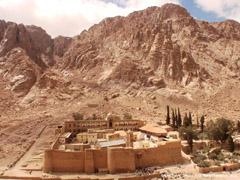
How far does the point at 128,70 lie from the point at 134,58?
731cm

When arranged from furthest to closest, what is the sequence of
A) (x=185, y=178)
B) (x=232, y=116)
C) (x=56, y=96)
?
(x=56, y=96) → (x=232, y=116) → (x=185, y=178)

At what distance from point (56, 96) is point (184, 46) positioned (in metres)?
44.9

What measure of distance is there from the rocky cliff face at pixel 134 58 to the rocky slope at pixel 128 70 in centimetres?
27

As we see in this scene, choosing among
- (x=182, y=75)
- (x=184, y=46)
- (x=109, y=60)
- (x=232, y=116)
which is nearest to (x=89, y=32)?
(x=109, y=60)

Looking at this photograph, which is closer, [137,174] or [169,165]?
[137,174]

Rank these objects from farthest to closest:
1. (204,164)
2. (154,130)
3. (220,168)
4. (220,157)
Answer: (154,130)
(220,157)
(204,164)
(220,168)

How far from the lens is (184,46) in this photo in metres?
83.4

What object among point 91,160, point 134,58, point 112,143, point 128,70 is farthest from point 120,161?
point 134,58

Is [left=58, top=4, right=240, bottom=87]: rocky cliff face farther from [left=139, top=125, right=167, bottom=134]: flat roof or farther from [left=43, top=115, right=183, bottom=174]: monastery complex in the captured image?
[left=43, top=115, right=183, bottom=174]: monastery complex

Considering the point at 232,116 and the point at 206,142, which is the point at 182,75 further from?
the point at 206,142

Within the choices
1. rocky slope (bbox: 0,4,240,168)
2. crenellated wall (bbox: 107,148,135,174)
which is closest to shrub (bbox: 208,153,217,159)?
crenellated wall (bbox: 107,148,135,174)

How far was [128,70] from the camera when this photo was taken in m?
72.9

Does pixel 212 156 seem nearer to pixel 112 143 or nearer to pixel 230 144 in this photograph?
pixel 230 144

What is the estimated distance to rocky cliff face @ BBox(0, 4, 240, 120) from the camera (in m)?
70.1
